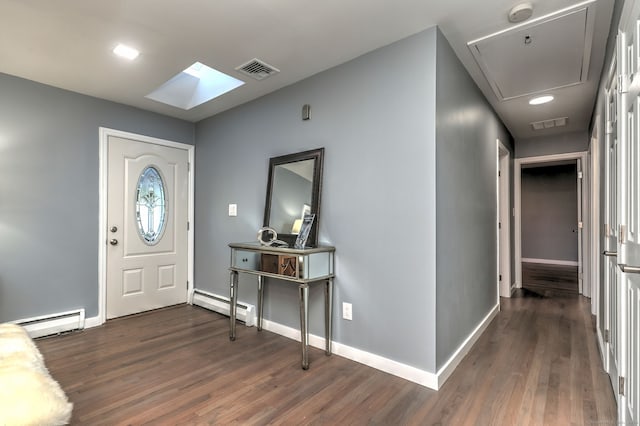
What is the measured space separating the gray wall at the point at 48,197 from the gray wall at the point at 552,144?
5.51m

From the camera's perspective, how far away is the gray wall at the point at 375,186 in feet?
6.97

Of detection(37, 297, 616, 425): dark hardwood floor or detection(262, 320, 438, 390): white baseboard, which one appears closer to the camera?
detection(37, 297, 616, 425): dark hardwood floor

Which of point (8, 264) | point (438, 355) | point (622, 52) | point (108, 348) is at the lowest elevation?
point (108, 348)

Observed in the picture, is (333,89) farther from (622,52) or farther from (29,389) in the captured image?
(29,389)

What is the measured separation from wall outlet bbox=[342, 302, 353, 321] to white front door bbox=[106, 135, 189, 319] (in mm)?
2392

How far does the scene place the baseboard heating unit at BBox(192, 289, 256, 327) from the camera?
3229 millimetres

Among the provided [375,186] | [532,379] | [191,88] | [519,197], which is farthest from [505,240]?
[191,88]

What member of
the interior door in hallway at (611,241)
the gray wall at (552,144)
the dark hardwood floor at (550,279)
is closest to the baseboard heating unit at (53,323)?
the interior door in hallway at (611,241)

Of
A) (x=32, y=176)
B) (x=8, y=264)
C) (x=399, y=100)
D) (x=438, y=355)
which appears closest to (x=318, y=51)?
(x=399, y=100)

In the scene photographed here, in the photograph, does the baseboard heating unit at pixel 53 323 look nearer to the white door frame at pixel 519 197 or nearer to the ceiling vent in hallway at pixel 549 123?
the white door frame at pixel 519 197

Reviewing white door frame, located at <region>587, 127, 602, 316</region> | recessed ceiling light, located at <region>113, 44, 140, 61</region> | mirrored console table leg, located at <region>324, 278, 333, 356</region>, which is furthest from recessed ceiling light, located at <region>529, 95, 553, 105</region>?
recessed ceiling light, located at <region>113, 44, 140, 61</region>

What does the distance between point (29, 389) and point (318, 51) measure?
8.05 feet

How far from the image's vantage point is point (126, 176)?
350cm

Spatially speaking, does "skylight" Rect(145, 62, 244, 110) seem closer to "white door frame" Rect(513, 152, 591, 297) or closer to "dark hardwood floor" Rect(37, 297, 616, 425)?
"dark hardwood floor" Rect(37, 297, 616, 425)
